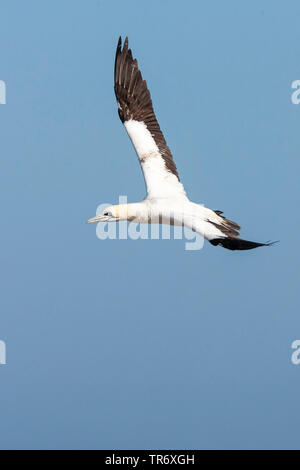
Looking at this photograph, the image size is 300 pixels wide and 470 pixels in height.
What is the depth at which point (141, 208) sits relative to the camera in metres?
26.8

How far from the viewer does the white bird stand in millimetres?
25219

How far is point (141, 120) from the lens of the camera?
95.6 ft

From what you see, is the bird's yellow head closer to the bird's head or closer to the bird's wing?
the bird's head

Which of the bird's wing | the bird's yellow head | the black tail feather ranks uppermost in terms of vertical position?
the bird's wing

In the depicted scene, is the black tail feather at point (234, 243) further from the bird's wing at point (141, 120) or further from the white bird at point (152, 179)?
the bird's wing at point (141, 120)

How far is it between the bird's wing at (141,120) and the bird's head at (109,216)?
1.31 m

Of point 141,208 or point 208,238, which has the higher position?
point 141,208

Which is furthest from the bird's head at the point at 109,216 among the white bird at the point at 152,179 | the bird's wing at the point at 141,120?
the bird's wing at the point at 141,120

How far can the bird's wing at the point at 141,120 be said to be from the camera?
28.2 metres

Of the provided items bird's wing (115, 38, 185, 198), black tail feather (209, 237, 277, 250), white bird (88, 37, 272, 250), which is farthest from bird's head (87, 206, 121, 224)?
black tail feather (209, 237, 277, 250)

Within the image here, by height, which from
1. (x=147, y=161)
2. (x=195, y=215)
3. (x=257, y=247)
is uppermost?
(x=147, y=161)

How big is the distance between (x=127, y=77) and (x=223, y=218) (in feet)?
18.8
